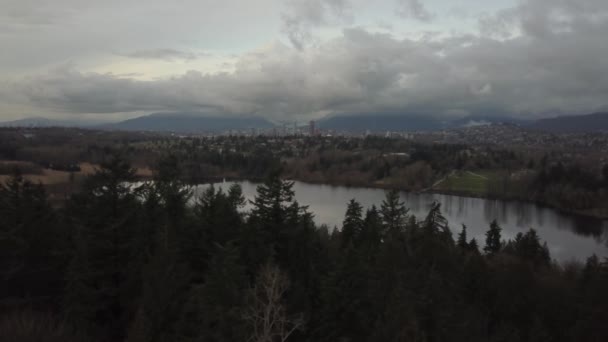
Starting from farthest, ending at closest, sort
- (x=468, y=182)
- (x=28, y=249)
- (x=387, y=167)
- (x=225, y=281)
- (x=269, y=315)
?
1. (x=387, y=167)
2. (x=468, y=182)
3. (x=28, y=249)
4. (x=225, y=281)
5. (x=269, y=315)

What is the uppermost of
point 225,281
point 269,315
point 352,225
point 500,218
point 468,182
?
point 269,315

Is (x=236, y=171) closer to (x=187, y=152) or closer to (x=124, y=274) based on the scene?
(x=187, y=152)

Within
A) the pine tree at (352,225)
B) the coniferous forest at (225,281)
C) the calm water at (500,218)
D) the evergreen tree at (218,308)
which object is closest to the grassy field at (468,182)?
the calm water at (500,218)

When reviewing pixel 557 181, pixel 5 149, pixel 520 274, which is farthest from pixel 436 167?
pixel 5 149

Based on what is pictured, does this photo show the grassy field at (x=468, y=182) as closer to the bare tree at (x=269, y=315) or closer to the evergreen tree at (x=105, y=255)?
the evergreen tree at (x=105, y=255)

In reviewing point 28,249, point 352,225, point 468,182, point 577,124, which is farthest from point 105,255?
point 577,124

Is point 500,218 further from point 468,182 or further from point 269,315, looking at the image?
point 269,315

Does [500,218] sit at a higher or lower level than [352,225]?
lower
